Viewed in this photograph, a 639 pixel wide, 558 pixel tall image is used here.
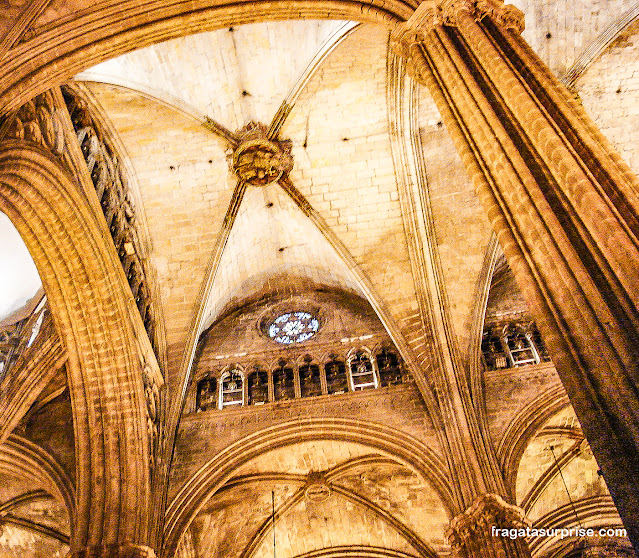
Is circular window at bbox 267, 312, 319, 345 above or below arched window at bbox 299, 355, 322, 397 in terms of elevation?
above

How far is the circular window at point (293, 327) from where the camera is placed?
13719mm

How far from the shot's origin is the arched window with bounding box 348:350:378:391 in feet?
39.9

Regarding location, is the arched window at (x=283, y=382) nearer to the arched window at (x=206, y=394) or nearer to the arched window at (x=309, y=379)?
the arched window at (x=309, y=379)

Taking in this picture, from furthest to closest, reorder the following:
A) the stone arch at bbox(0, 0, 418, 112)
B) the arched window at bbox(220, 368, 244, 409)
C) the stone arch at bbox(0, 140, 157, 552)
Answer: the arched window at bbox(220, 368, 244, 409)
the stone arch at bbox(0, 140, 157, 552)
the stone arch at bbox(0, 0, 418, 112)

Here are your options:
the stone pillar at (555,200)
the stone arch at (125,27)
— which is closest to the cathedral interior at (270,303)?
the stone arch at (125,27)

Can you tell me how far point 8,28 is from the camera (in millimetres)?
7000

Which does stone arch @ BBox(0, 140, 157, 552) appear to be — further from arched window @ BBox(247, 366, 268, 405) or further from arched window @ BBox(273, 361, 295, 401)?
Answer: arched window @ BBox(273, 361, 295, 401)

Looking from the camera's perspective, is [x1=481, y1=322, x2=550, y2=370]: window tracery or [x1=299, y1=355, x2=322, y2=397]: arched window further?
[x1=299, y1=355, x2=322, y2=397]: arched window

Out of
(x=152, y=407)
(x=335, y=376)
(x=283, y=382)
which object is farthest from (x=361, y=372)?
(x=152, y=407)

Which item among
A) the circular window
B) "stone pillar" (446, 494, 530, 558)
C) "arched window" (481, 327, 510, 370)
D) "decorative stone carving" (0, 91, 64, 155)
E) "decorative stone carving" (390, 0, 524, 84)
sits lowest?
"stone pillar" (446, 494, 530, 558)

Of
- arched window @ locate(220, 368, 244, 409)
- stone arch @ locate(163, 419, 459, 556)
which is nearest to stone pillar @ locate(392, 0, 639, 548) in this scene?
stone arch @ locate(163, 419, 459, 556)

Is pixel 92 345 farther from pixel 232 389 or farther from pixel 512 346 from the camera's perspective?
pixel 512 346

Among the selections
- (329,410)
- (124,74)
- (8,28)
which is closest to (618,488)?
(8,28)

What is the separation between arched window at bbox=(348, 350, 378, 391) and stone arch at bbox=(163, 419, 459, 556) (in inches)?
42.1
